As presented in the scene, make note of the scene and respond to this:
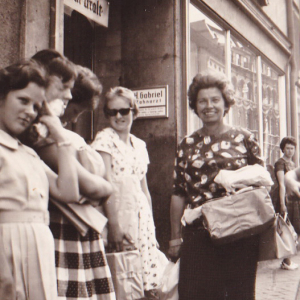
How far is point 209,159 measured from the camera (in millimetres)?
3500

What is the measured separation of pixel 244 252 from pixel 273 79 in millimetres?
9754

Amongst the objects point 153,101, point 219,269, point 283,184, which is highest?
point 153,101

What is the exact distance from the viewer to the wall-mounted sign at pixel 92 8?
5220 mm

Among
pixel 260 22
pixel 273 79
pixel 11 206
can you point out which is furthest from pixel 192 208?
pixel 273 79

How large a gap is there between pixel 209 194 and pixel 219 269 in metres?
0.48

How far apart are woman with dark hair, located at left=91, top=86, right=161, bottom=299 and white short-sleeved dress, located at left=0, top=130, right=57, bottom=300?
1.76 meters

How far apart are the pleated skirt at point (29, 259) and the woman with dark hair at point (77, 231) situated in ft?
0.85

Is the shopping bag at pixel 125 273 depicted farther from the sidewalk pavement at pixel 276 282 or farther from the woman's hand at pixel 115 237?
the sidewalk pavement at pixel 276 282

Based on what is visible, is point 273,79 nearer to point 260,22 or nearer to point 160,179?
point 260,22

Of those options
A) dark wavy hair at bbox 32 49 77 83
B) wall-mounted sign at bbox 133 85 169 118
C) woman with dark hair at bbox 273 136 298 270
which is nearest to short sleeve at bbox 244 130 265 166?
dark wavy hair at bbox 32 49 77 83

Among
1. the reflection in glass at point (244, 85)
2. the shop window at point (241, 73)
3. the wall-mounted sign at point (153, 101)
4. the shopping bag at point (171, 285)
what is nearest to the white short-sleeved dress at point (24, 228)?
the shopping bag at point (171, 285)

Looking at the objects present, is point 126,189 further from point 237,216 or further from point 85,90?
point 85,90

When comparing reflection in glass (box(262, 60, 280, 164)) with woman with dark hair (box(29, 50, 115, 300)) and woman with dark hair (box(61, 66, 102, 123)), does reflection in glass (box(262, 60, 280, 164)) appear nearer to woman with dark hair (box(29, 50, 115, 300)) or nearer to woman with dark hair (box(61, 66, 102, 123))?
woman with dark hair (box(61, 66, 102, 123))

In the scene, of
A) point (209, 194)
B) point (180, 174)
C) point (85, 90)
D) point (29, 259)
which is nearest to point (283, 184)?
point (180, 174)
